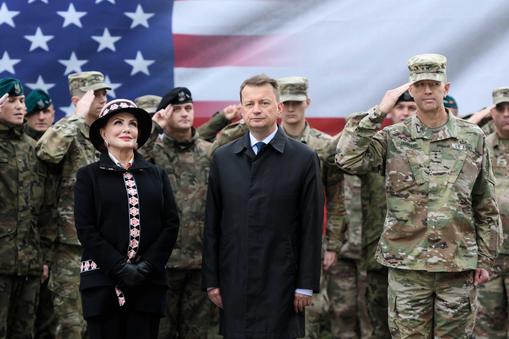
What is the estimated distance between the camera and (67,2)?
8117 millimetres

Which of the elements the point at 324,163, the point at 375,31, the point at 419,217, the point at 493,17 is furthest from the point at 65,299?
the point at 493,17

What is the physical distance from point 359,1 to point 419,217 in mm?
3226

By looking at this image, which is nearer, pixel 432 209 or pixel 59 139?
pixel 432 209

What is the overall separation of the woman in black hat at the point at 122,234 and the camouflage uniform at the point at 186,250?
1304mm

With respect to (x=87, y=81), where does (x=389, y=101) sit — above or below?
below

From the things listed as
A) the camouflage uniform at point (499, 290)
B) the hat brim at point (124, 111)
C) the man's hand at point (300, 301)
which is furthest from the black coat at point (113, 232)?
the camouflage uniform at point (499, 290)

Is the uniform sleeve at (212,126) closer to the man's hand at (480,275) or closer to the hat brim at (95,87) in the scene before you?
the hat brim at (95,87)

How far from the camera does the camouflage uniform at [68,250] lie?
22.1ft

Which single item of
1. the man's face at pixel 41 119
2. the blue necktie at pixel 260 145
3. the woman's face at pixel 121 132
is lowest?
the blue necktie at pixel 260 145

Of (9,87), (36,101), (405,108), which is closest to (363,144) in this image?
(405,108)

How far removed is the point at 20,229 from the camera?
657 cm

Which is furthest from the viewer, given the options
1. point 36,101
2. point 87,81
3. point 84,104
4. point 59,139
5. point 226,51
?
point 226,51

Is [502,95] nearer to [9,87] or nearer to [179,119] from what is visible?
[179,119]

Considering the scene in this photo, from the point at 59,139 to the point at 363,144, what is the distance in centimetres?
211
